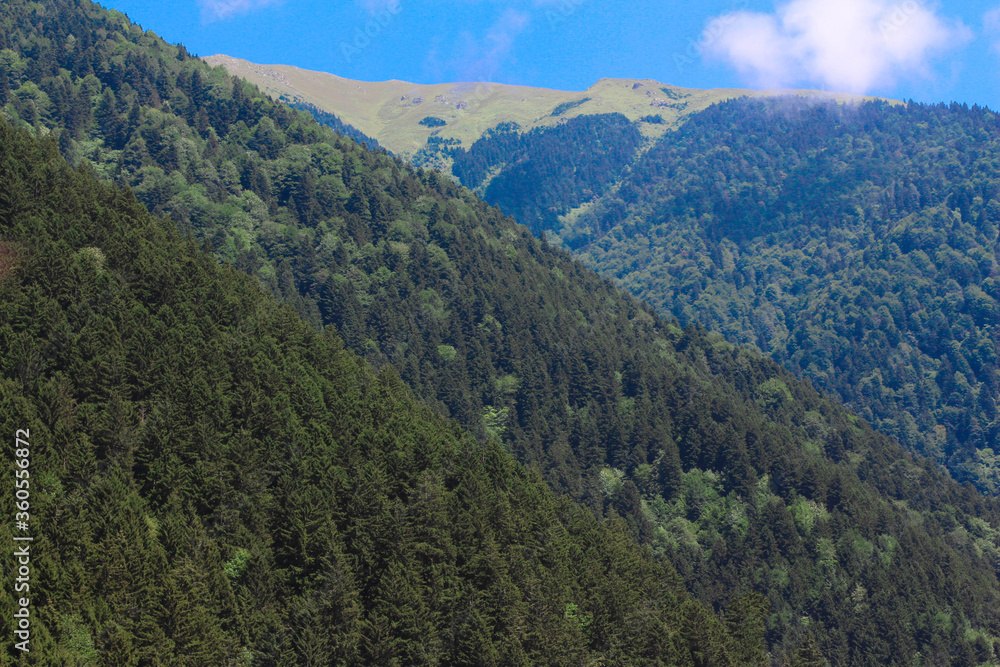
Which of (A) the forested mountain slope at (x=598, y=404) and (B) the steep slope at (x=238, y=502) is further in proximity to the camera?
(A) the forested mountain slope at (x=598, y=404)

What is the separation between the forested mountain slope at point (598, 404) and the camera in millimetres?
139500

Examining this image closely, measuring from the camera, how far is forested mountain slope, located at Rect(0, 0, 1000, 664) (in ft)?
458

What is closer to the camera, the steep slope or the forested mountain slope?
the steep slope

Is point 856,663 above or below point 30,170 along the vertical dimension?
below

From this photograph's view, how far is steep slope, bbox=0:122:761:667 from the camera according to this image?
4606 cm

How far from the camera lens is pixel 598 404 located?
175m

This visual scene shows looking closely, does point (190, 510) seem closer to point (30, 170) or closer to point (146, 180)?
point (30, 170)

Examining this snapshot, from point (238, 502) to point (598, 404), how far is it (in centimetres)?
12220

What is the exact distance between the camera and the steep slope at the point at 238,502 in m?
46.1

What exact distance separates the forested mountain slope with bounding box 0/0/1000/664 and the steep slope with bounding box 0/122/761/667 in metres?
58.5

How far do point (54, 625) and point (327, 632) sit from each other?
17639 mm

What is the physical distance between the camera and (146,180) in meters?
168

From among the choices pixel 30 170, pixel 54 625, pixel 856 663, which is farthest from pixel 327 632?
pixel 856 663

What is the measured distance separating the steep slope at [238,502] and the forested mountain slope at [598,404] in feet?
192
